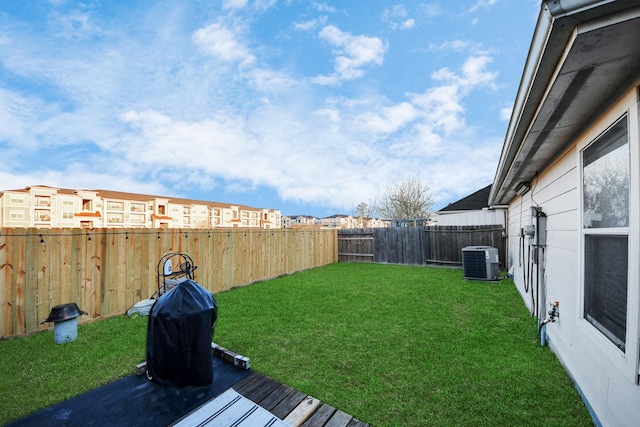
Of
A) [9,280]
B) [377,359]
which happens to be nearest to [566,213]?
[377,359]

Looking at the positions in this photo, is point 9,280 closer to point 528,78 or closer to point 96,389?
point 96,389

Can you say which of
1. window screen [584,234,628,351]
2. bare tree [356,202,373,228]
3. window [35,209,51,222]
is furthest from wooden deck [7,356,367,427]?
window [35,209,51,222]

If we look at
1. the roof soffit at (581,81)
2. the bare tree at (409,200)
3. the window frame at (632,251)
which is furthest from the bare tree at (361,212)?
the window frame at (632,251)

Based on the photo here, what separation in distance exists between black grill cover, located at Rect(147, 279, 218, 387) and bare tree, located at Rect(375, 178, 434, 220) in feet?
61.0

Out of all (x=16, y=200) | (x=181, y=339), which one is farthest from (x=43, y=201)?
(x=181, y=339)

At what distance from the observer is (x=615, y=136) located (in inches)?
68.8

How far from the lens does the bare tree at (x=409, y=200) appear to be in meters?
19.4

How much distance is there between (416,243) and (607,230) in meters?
8.20

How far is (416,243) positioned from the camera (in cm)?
981

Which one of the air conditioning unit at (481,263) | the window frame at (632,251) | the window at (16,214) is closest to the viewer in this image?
the window frame at (632,251)

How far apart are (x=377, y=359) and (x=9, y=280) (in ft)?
15.5

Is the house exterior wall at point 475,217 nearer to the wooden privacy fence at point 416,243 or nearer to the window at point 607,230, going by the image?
the wooden privacy fence at point 416,243

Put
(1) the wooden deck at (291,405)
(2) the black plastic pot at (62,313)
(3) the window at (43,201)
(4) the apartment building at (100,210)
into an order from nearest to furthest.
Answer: (1) the wooden deck at (291,405) < (2) the black plastic pot at (62,313) < (4) the apartment building at (100,210) < (3) the window at (43,201)

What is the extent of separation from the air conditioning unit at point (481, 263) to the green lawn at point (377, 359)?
163 centimetres
